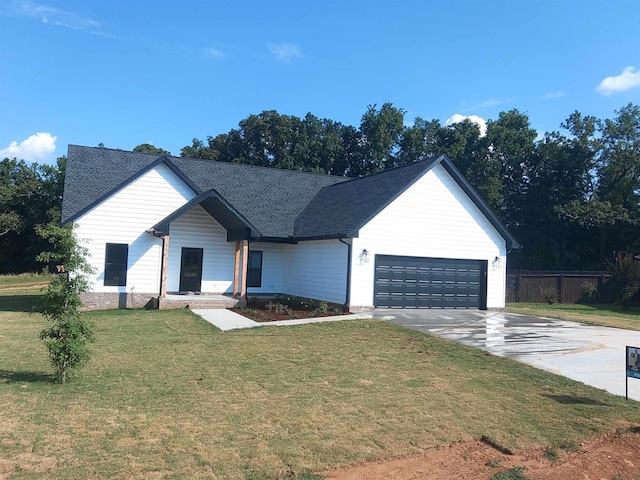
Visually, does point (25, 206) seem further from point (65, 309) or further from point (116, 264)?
point (65, 309)

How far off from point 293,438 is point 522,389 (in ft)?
13.8

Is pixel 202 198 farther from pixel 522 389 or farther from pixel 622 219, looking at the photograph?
pixel 622 219

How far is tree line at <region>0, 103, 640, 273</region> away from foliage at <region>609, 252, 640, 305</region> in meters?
11.7

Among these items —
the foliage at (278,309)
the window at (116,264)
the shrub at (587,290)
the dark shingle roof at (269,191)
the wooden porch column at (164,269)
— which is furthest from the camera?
the shrub at (587,290)

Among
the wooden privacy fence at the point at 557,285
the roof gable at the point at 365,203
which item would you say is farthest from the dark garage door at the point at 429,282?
the wooden privacy fence at the point at 557,285

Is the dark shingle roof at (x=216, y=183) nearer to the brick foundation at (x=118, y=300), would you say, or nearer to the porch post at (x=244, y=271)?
the porch post at (x=244, y=271)

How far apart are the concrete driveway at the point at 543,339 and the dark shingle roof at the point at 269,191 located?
161 inches

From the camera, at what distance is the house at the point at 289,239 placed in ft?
60.6

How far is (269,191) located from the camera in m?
24.4

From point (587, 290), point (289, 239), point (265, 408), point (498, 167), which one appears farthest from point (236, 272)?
point (498, 167)

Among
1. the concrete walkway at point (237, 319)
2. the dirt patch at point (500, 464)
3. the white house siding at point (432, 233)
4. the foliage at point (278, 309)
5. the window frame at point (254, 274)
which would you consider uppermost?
the white house siding at point (432, 233)

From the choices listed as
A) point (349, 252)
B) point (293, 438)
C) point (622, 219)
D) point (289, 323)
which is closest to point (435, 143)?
point (622, 219)

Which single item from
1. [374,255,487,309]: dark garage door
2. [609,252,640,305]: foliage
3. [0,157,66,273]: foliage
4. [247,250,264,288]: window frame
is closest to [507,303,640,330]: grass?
[609,252,640,305]: foliage

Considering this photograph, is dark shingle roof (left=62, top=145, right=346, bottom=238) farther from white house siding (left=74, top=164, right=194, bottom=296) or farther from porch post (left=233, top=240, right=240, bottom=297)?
porch post (left=233, top=240, right=240, bottom=297)
